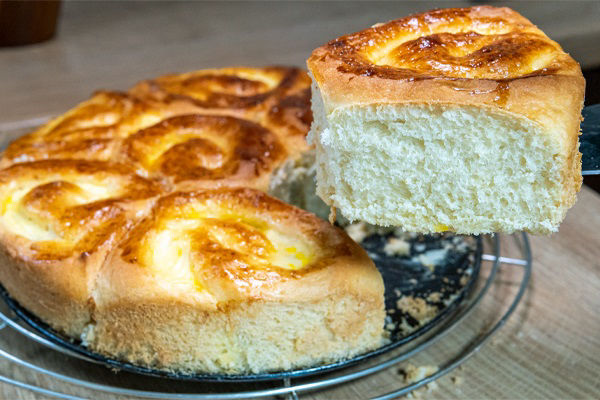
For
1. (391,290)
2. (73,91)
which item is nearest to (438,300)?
(391,290)

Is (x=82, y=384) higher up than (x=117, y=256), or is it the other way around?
(x=117, y=256)

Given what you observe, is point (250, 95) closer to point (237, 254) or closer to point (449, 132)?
point (237, 254)

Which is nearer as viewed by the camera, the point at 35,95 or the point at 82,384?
the point at 82,384

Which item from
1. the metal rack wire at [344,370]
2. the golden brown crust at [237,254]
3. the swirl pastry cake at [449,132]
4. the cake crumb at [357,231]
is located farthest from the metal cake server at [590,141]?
the cake crumb at [357,231]

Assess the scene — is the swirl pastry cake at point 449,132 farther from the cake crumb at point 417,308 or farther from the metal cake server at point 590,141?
the cake crumb at point 417,308

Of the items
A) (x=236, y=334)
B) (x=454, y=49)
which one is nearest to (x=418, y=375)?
(x=236, y=334)

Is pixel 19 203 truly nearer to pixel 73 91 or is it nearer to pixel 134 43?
pixel 73 91

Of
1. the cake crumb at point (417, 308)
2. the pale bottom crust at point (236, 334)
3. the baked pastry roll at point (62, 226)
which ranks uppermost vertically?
the baked pastry roll at point (62, 226)
